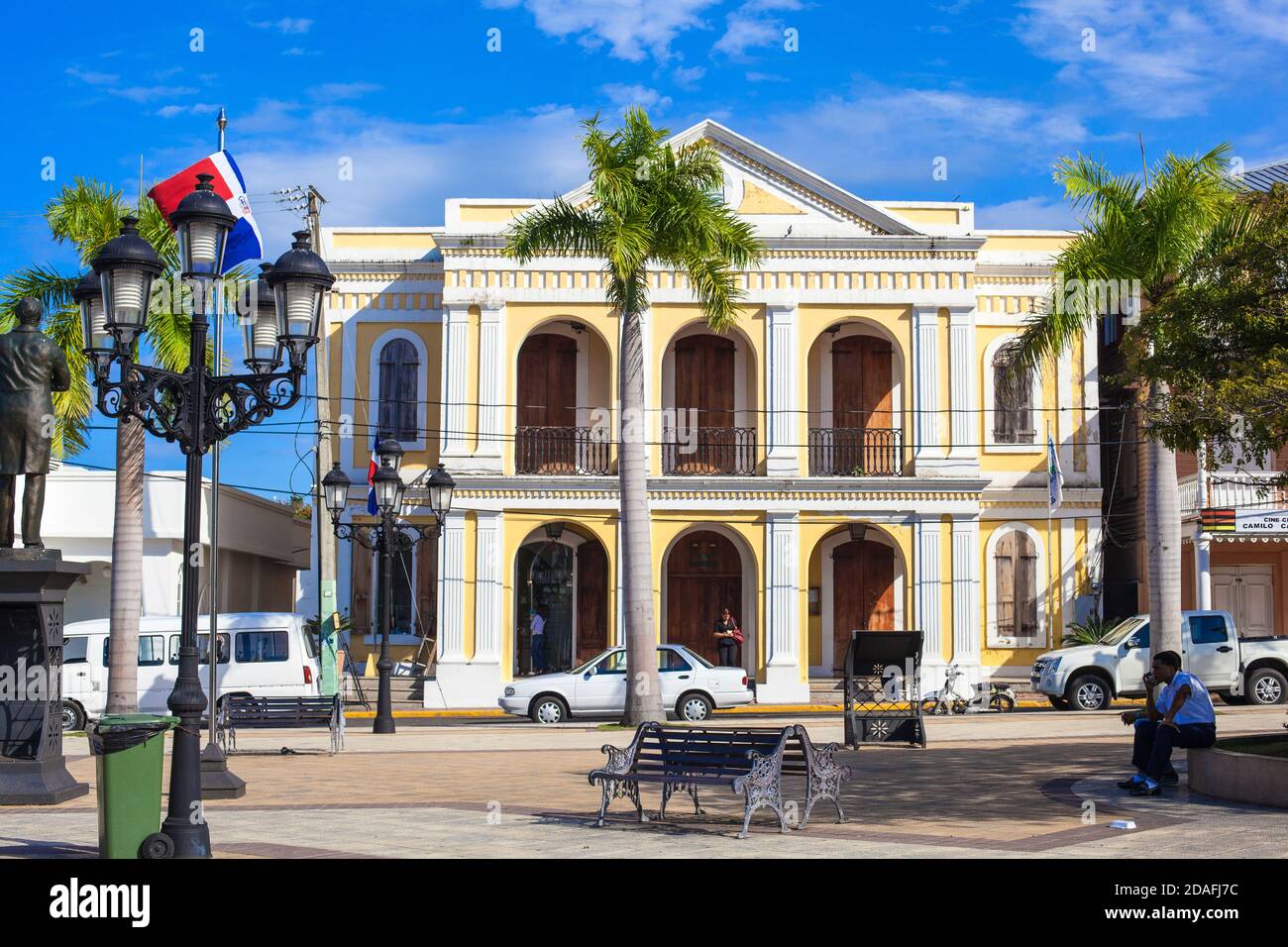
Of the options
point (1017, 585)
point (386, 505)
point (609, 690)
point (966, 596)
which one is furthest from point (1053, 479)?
point (386, 505)

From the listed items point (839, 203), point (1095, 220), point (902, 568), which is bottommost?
point (902, 568)

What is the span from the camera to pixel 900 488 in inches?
1224

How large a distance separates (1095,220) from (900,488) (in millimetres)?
9229

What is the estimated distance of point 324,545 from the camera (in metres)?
27.7

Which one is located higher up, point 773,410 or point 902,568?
point 773,410

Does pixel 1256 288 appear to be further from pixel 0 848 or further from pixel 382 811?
pixel 0 848

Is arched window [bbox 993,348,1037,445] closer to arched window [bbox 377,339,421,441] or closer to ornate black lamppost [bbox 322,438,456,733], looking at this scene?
arched window [bbox 377,339,421,441]

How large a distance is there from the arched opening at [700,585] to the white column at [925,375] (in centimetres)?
493

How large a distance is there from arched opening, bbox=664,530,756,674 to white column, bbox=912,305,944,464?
4934 millimetres

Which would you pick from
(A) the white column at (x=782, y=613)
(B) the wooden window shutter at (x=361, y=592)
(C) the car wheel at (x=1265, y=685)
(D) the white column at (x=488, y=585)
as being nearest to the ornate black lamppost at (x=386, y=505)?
(D) the white column at (x=488, y=585)

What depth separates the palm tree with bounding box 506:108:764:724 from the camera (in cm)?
2272

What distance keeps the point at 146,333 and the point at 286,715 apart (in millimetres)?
6361

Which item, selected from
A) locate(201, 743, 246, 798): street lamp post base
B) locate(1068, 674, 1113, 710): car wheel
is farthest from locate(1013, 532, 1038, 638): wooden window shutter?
locate(201, 743, 246, 798): street lamp post base

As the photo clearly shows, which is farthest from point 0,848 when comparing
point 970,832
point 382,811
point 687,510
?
point 687,510
